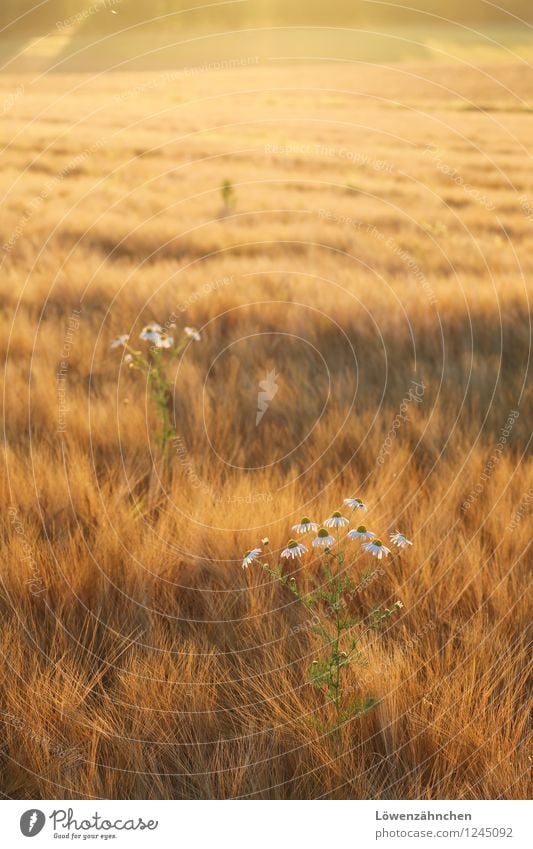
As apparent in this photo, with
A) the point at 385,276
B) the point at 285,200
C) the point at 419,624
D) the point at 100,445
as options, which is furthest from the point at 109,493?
the point at 285,200

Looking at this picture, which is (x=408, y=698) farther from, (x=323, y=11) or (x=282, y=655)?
(x=323, y=11)


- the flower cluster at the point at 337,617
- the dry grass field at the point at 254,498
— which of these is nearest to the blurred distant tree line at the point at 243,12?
the dry grass field at the point at 254,498

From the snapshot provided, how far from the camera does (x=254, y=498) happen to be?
2381 mm

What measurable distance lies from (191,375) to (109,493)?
40.9 inches

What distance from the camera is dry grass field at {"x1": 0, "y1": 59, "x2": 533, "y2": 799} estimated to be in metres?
1.68

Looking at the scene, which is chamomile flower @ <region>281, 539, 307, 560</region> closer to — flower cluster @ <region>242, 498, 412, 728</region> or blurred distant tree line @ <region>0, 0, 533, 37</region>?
flower cluster @ <region>242, 498, 412, 728</region>

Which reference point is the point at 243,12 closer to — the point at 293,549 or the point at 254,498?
the point at 254,498
